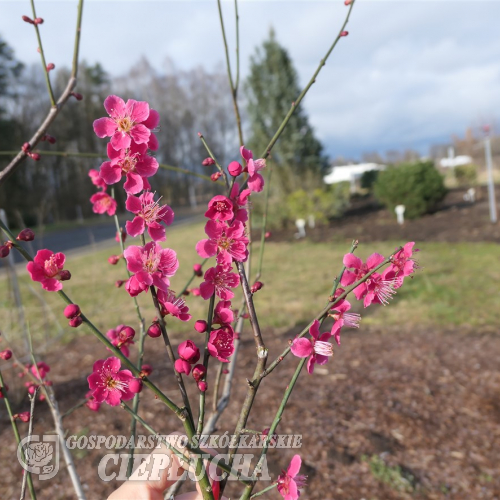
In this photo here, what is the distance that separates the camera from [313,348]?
30.1 inches

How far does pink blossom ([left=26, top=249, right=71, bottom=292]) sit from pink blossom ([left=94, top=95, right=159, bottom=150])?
202 mm

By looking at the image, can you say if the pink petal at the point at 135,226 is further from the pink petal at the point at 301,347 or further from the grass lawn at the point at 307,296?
the grass lawn at the point at 307,296

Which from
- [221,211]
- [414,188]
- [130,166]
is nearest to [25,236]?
[130,166]

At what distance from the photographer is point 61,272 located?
700mm

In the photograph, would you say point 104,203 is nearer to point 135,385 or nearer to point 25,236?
point 25,236

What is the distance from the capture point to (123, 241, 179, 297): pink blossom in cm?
67

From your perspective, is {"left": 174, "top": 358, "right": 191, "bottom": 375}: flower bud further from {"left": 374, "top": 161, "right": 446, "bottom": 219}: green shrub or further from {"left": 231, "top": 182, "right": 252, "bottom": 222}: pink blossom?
{"left": 374, "top": 161, "right": 446, "bottom": 219}: green shrub

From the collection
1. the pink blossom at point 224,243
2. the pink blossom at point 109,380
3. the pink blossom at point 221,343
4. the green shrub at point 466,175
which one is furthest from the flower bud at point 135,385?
the green shrub at point 466,175

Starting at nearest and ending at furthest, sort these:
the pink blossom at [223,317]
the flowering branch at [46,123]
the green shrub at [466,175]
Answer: the pink blossom at [223,317], the flowering branch at [46,123], the green shrub at [466,175]

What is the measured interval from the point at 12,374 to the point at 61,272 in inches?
124

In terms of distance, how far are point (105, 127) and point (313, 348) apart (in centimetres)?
51

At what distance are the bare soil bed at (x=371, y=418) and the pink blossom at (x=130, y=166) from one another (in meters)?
2.07

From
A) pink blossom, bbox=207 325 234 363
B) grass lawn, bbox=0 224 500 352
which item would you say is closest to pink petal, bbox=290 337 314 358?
pink blossom, bbox=207 325 234 363

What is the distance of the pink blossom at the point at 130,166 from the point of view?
2.38 feet
